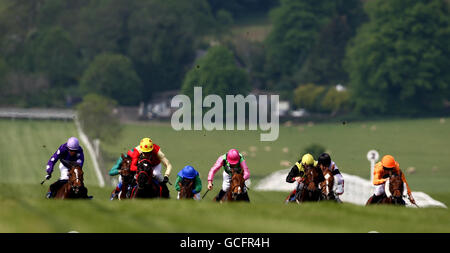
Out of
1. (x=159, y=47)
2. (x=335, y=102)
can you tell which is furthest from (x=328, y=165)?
(x=159, y=47)

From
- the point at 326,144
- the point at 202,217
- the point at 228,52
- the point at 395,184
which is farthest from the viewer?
the point at 228,52

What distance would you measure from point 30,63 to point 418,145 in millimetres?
63468

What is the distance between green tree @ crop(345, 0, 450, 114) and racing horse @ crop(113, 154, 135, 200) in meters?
118

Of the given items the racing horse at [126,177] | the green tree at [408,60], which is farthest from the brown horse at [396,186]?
the green tree at [408,60]

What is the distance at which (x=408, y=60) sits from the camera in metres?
141

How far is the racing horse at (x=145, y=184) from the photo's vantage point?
22116 mm

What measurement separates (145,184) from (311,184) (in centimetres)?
306

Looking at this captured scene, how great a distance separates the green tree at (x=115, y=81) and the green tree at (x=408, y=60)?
2887 cm

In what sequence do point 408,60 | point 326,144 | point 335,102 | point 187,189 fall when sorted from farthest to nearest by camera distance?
point 335,102, point 408,60, point 326,144, point 187,189

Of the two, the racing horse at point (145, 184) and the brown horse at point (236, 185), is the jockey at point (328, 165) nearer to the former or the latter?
the brown horse at point (236, 185)

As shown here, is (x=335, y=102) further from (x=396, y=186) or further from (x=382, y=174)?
(x=396, y=186)

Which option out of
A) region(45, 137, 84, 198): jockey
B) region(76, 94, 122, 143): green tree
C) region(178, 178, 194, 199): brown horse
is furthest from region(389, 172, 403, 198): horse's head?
region(76, 94, 122, 143): green tree

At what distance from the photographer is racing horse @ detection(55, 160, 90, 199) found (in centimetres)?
2220

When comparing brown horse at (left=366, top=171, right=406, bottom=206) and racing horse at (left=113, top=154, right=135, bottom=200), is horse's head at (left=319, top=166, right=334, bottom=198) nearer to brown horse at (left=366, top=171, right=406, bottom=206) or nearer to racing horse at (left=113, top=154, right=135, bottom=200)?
brown horse at (left=366, top=171, right=406, bottom=206)
